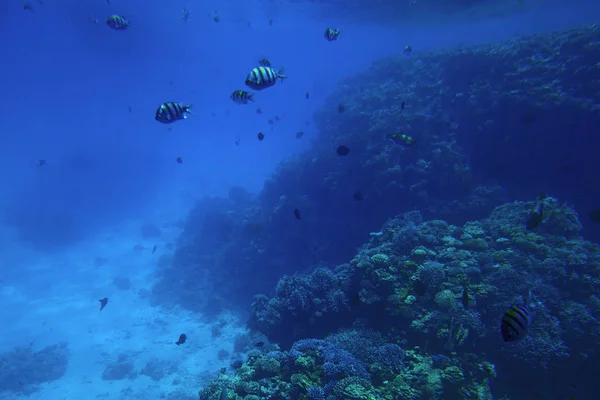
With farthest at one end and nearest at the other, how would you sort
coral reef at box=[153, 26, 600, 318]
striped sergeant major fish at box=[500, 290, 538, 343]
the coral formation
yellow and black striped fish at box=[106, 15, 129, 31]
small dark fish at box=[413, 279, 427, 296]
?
coral reef at box=[153, 26, 600, 318] → yellow and black striped fish at box=[106, 15, 129, 31] → small dark fish at box=[413, 279, 427, 296] → the coral formation → striped sergeant major fish at box=[500, 290, 538, 343]

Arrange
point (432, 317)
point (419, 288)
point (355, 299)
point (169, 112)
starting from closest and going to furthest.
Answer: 1. point (169, 112)
2. point (432, 317)
3. point (419, 288)
4. point (355, 299)

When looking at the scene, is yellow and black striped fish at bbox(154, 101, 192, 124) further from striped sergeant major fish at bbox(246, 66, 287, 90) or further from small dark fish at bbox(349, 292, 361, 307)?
small dark fish at bbox(349, 292, 361, 307)

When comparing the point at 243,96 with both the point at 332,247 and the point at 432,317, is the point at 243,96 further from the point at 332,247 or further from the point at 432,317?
the point at 332,247

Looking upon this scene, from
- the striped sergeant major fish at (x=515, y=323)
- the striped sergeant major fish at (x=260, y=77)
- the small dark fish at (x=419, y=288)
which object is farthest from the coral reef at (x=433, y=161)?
the striped sergeant major fish at (x=515, y=323)

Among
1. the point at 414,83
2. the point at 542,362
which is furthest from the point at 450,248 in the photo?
the point at 414,83

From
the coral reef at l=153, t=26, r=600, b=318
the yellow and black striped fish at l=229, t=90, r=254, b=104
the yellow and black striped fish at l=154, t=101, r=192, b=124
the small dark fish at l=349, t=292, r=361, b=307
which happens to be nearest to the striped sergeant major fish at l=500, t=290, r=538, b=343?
the small dark fish at l=349, t=292, r=361, b=307

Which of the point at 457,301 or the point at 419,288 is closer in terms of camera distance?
the point at 457,301

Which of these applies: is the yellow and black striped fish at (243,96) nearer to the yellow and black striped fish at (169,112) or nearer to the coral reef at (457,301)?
the yellow and black striped fish at (169,112)

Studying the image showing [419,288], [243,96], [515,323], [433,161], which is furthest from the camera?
[433,161]

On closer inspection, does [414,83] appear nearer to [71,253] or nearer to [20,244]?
A: [71,253]

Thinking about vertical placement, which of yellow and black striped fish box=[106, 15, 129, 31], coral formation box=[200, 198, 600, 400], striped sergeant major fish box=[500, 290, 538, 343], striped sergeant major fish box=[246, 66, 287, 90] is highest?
yellow and black striped fish box=[106, 15, 129, 31]

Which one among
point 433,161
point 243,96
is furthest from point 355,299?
point 433,161

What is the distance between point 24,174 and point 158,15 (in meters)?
40.4

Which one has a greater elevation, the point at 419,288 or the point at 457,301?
the point at 419,288
